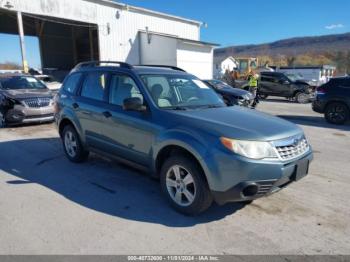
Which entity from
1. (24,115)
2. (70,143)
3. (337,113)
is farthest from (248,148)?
(337,113)

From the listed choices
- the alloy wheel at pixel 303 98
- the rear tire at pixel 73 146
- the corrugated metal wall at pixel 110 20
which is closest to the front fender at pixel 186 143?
the rear tire at pixel 73 146

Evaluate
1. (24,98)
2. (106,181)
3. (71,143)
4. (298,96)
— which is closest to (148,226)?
(106,181)

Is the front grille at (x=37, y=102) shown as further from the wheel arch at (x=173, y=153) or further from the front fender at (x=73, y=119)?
the wheel arch at (x=173, y=153)

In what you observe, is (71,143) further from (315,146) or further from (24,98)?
(315,146)

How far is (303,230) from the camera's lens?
11.2ft

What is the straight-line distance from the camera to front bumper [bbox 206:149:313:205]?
10.6ft

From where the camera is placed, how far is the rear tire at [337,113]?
407 inches

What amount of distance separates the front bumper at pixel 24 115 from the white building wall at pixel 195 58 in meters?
15.7

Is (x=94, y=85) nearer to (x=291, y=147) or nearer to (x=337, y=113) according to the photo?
(x=291, y=147)

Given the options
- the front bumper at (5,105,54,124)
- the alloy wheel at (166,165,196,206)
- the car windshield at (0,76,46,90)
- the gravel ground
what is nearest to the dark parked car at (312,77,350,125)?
the gravel ground

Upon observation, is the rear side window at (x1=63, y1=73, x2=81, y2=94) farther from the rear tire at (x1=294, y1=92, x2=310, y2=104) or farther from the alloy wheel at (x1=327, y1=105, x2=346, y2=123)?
the rear tire at (x1=294, y1=92, x2=310, y2=104)

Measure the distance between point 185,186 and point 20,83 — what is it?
366 inches

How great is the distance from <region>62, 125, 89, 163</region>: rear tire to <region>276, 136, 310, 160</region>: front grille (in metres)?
3.61

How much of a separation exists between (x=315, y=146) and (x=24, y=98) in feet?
27.5
